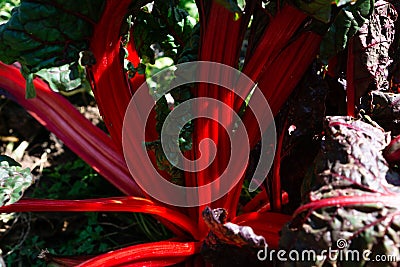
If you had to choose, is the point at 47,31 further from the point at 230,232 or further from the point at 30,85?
the point at 230,232

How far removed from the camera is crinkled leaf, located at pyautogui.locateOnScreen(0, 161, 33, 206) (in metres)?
1.47

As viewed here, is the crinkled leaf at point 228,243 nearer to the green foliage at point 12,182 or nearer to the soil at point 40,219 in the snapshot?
the green foliage at point 12,182

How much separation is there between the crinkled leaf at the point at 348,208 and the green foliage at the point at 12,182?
699 millimetres

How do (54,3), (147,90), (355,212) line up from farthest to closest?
(147,90) → (54,3) → (355,212)

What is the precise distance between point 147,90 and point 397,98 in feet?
2.42

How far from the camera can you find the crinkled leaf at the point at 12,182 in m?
1.47

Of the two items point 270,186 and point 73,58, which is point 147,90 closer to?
point 73,58

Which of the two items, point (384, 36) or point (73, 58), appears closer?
point (73, 58)

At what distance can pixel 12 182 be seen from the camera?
152cm

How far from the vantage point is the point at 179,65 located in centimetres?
154

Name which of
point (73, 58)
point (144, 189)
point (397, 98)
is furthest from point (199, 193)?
point (397, 98)

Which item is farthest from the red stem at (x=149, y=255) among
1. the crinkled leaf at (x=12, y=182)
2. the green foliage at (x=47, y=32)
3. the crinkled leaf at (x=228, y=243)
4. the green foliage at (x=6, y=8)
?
the green foliage at (x=6, y=8)

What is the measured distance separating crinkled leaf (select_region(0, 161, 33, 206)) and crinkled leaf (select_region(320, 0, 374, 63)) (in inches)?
33.7

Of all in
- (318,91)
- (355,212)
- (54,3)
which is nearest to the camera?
(355,212)
